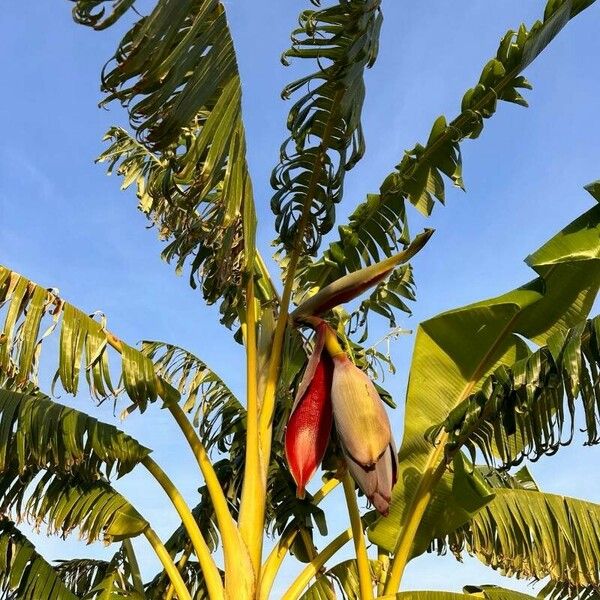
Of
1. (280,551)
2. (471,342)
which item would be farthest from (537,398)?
(280,551)

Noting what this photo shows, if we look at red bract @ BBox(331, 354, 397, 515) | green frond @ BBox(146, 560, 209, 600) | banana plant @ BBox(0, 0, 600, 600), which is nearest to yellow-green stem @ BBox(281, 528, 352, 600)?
banana plant @ BBox(0, 0, 600, 600)

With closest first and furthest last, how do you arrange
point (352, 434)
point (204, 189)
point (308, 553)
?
point (352, 434) < point (204, 189) < point (308, 553)

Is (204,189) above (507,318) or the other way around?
above

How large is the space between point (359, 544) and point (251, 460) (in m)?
0.68

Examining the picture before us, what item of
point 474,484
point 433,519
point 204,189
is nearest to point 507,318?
point 474,484

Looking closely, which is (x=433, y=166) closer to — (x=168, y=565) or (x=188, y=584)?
(x=168, y=565)

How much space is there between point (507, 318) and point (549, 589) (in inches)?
86.0

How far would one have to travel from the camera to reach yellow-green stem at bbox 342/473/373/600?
3.17m

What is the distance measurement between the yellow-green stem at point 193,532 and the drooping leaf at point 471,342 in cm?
81

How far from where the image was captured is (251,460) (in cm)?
302

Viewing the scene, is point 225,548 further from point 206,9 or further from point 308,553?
point 206,9

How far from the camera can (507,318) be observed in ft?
9.96

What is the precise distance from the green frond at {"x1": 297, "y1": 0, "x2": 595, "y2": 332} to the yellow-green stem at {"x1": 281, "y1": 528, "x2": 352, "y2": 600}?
132cm

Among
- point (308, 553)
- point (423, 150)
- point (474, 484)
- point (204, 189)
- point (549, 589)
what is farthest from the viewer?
point (549, 589)
